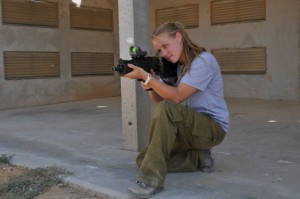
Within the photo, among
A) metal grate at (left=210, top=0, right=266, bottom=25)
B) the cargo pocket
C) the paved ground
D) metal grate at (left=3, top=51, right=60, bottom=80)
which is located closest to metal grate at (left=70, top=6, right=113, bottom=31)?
metal grate at (left=3, top=51, right=60, bottom=80)

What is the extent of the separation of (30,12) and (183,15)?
4.08 meters

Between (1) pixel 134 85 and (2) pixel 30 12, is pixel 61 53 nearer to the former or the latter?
(2) pixel 30 12

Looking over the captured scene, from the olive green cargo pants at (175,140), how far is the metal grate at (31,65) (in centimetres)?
759

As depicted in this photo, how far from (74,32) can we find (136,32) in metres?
7.32

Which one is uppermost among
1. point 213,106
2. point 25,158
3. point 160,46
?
point 160,46

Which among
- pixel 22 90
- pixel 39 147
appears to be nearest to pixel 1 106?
pixel 22 90

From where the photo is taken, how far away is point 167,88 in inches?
138

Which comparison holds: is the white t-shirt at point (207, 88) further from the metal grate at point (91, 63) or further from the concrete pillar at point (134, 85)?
the metal grate at point (91, 63)

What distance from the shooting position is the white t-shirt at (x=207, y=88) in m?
3.60

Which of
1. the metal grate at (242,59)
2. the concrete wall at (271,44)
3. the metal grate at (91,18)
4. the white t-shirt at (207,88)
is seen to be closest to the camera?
the white t-shirt at (207,88)

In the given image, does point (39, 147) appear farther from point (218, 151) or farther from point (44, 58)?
point (44, 58)

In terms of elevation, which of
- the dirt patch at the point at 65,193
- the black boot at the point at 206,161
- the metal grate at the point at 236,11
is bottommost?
the dirt patch at the point at 65,193

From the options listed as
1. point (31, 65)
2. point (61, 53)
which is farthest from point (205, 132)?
point (61, 53)

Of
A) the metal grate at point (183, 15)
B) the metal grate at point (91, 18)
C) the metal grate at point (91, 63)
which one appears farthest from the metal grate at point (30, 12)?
the metal grate at point (183, 15)
